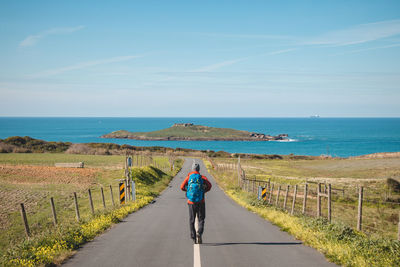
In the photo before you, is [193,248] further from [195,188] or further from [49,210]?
[49,210]

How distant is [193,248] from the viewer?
28.5ft

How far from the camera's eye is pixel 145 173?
37.4 meters

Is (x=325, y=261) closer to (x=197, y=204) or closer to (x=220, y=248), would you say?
(x=220, y=248)

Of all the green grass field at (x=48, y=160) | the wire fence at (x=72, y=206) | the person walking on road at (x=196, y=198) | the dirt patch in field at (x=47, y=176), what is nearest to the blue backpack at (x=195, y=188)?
the person walking on road at (x=196, y=198)

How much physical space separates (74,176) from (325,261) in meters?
32.2

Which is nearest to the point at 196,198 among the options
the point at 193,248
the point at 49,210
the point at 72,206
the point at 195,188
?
A: the point at 195,188

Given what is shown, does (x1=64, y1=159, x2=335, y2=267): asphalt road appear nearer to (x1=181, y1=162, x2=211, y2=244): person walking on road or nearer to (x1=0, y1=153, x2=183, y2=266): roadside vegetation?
(x1=181, y1=162, x2=211, y2=244): person walking on road

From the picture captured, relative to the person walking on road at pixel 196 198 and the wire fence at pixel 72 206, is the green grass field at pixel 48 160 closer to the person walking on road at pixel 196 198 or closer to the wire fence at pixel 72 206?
the wire fence at pixel 72 206

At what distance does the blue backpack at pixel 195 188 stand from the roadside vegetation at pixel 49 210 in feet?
10.2

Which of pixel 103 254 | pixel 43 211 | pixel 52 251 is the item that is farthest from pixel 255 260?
pixel 43 211

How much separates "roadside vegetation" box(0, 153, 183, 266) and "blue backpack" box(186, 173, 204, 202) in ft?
10.2

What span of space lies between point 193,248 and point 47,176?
3067 cm

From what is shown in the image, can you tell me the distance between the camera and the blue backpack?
913 cm

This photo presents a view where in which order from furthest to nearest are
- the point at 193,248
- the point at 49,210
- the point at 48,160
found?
the point at 48,160
the point at 49,210
the point at 193,248
